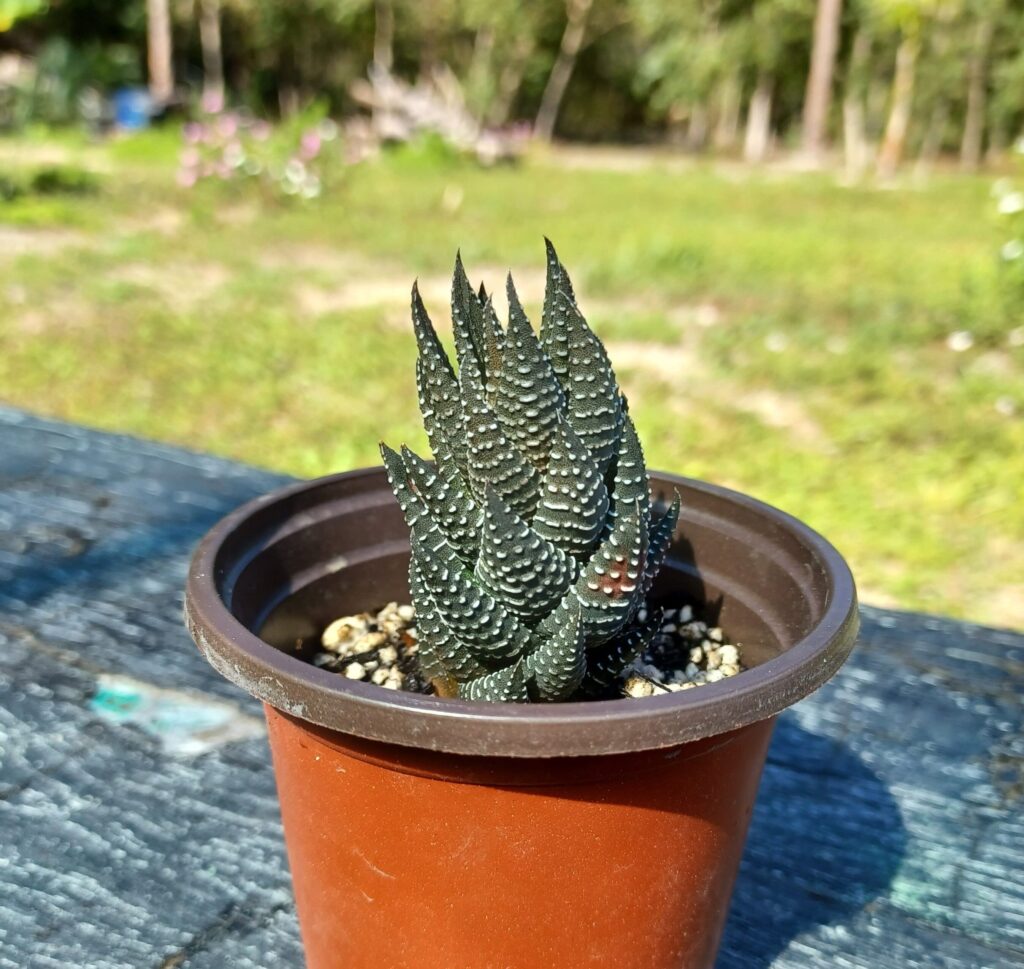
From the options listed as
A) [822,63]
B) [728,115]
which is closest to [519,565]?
[822,63]

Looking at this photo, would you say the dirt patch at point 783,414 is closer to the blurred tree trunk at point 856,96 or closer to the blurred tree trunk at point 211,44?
the blurred tree trunk at point 856,96

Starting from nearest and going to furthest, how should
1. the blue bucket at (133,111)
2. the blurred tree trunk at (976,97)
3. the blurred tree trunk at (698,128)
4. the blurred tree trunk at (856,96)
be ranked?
the blue bucket at (133,111)
the blurred tree trunk at (976,97)
the blurred tree trunk at (856,96)
the blurred tree trunk at (698,128)

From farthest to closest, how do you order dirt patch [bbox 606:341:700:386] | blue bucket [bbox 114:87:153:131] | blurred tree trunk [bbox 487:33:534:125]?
blurred tree trunk [bbox 487:33:534:125], blue bucket [bbox 114:87:153:131], dirt patch [bbox 606:341:700:386]

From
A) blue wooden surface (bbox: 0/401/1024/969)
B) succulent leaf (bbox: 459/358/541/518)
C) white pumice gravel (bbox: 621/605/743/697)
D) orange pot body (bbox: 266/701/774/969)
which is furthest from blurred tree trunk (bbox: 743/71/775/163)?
orange pot body (bbox: 266/701/774/969)

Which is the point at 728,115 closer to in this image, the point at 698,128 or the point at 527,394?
the point at 698,128

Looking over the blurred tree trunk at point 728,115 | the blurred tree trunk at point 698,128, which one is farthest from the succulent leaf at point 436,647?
the blurred tree trunk at point 698,128

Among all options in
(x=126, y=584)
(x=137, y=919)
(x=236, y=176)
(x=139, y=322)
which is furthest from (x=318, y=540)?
(x=236, y=176)

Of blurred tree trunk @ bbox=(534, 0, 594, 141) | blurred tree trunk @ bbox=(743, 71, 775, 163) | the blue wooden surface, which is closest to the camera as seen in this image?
the blue wooden surface

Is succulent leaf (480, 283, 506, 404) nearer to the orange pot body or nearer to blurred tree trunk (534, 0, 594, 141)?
the orange pot body
